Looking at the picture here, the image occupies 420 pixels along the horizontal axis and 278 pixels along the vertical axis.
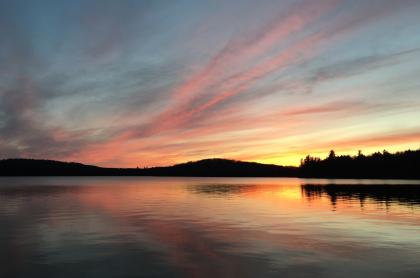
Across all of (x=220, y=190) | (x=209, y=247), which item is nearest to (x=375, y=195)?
(x=220, y=190)

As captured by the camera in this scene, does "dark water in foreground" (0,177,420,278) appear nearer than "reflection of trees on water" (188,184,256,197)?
Yes

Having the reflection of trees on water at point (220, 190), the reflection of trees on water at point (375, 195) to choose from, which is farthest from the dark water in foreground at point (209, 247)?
the reflection of trees on water at point (220, 190)

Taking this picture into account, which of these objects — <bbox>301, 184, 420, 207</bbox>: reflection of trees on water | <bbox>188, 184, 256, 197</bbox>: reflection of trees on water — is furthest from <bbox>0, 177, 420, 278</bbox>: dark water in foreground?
<bbox>188, 184, 256, 197</bbox>: reflection of trees on water

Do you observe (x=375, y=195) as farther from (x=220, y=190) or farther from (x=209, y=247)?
(x=209, y=247)

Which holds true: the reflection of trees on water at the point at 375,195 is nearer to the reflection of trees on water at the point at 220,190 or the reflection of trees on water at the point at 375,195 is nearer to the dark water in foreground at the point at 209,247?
the reflection of trees on water at the point at 220,190

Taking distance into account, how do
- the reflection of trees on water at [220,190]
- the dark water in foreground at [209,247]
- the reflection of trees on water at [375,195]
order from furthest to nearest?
the reflection of trees on water at [220,190] < the reflection of trees on water at [375,195] < the dark water in foreground at [209,247]

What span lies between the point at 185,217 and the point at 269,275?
97.3 ft

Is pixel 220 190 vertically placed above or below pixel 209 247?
above

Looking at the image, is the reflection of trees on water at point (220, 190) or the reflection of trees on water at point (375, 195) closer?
the reflection of trees on water at point (375, 195)

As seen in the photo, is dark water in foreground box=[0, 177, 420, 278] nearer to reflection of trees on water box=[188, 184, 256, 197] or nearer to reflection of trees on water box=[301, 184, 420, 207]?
reflection of trees on water box=[301, 184, 420, 207]

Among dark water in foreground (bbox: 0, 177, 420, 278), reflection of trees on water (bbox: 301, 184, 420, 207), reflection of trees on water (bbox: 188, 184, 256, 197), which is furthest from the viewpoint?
reflection of trees on water (bbox: 188, 184, 256, 197)

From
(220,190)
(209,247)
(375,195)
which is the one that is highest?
(220,190)

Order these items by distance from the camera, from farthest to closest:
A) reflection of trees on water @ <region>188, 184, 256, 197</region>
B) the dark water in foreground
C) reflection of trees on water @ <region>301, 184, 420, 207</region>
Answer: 1. reflection of trees on water @ <region>188, 184, 256, 197</region>
2. reflection of trees on water @ <region>301, 184, 420, 207</region>
3. the dark water in foreground

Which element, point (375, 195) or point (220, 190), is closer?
point (375, 195)
